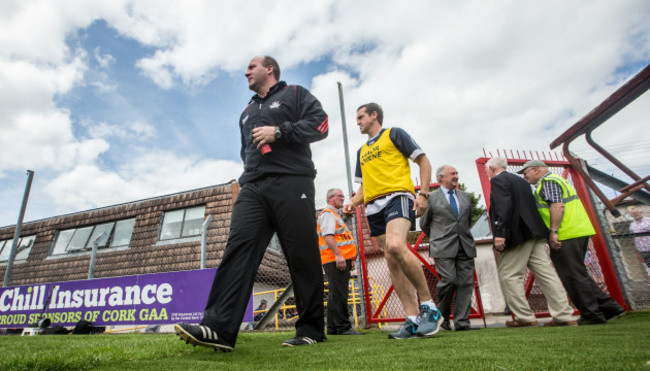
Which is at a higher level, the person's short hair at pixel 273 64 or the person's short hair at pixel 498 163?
the person's short hair at pixel 273 64

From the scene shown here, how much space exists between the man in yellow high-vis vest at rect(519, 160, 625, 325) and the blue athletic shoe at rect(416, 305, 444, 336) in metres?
1.78

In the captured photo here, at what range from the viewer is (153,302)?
6.17m

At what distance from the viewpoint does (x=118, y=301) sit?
21.1 ft

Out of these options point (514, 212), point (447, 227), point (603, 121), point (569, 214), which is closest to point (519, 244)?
point (514, 212)

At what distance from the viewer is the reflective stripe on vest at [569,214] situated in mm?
3799

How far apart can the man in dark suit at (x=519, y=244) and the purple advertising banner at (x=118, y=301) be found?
12.6ft

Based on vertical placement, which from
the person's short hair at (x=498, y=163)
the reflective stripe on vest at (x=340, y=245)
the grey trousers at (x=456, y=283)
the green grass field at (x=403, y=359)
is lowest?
the green grass field at (x=403, y=359)

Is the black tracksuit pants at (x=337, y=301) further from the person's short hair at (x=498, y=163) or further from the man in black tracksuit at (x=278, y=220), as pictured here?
the person's short hair at (x=498, y=163)

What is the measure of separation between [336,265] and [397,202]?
5.74 ft

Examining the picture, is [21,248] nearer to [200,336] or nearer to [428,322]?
[200,336]

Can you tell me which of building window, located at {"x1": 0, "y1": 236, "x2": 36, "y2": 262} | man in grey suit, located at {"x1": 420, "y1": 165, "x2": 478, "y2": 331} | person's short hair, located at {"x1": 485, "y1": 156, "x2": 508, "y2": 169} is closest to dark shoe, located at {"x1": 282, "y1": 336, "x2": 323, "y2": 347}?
man in grey suit, located at {"x1": 420, "y1": 165, "x2": 478, "y2": 331}

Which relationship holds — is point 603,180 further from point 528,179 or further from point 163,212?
point 163,212

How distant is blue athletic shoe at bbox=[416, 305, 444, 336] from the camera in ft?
8.93

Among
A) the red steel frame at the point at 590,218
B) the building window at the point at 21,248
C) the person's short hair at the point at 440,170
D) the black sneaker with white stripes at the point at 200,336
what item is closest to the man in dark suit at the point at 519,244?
the person's short hair at the point at 440,170
